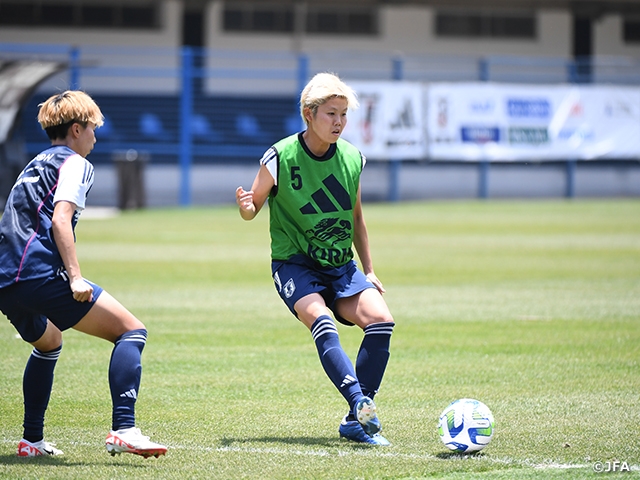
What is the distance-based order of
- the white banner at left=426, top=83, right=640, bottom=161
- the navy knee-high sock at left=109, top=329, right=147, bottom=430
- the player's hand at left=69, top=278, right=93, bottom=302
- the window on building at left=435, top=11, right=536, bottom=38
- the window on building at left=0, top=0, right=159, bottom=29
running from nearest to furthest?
1. the player's hand at left=69, top=278, right=93, bottom=302
2. the navy knee-high sock at left=109, top=329, right=147, bottom=430
3. the white banner at left=426, top=83, right=640, bottom=161
4. the window on building at left=0, top=0, right=159, bottom=29
5. the window on building at left=435, top=11, right=536, bottom=38

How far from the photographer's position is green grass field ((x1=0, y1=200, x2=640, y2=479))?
16.7ft

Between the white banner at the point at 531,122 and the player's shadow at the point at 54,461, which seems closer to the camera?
the player's shadow at the point at 54,461

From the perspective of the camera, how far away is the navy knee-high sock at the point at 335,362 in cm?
531

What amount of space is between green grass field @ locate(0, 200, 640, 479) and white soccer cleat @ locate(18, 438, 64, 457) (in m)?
0.07

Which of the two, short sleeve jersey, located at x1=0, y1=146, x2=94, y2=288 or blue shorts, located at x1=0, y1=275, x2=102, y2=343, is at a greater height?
short sleeve jersey, located at x1=0, y1=146, x2=94, y2=288

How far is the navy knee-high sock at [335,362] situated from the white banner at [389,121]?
2166 cm

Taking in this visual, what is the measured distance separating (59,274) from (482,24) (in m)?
34.7

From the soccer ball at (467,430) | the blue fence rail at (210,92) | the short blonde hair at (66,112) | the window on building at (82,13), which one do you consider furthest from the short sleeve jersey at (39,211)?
the window on building at (82,13)

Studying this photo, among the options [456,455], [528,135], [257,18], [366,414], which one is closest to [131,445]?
[366,414]

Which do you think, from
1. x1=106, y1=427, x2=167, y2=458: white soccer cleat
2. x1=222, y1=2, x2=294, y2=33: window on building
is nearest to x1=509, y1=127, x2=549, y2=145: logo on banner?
Result: x1=222, y1=2, x2=294, y2=33: window on building

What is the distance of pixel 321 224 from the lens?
5.82 metres

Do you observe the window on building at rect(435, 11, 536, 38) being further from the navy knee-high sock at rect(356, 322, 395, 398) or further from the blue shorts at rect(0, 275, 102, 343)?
the blue shorts at rect(0, 275, 102, 343)

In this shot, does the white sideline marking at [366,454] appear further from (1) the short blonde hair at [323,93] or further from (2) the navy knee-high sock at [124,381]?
(1) the short blonde hair at [323,93]

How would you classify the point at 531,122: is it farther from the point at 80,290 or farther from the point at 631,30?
the point at 80,290
